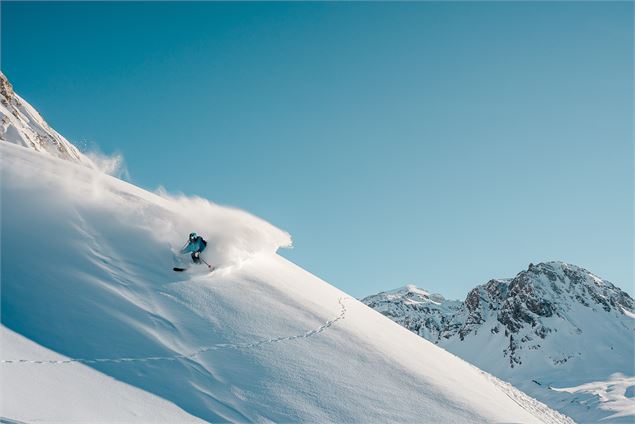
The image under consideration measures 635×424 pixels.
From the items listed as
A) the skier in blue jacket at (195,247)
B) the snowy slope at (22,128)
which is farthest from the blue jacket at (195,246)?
the snowy slope at (22,128)

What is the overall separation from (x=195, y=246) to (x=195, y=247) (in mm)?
28

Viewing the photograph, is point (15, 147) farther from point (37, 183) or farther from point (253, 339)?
point (253, 339)

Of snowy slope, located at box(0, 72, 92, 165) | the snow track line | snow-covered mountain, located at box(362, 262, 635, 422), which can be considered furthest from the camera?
snow-covered mountain, located at box(362, 262, 635, 422)

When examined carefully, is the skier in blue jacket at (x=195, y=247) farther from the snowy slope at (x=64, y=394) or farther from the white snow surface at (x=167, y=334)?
the snowy slope at (x=64, y=394)

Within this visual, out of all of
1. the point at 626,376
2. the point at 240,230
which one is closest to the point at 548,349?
the point at 626,376

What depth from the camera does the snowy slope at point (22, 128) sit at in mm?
28500

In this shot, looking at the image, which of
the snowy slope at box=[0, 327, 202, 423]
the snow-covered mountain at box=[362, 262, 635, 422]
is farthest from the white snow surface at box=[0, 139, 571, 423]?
the snow-covered mountain at box=[362, 262, 635, 422]

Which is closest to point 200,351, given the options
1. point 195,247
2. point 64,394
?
point 64,394

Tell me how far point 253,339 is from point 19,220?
711cm

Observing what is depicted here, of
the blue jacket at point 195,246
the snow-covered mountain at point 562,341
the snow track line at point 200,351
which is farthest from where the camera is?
the snow-covered mountain at point 562,341

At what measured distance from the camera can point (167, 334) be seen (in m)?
11.6

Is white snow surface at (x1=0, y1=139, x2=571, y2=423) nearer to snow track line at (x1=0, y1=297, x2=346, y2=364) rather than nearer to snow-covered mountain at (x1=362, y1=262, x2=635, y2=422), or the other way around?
snow track line at (x1=0, y1=297, x2=346, y2=364)

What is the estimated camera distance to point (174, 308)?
1252cm

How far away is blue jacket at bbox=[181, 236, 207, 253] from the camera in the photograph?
14555 mm
